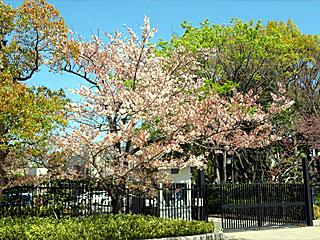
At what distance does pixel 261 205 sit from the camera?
13.6 meters

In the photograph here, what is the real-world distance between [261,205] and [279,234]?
1.75 meters

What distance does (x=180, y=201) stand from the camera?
37.3ft

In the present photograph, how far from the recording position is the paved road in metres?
11.3

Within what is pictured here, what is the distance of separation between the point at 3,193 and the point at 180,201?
5836 millimetres

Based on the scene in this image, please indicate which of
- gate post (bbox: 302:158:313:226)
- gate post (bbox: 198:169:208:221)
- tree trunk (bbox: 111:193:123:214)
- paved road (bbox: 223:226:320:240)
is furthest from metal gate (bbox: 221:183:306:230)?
tree trunk (bbox: 111:193:123:214)

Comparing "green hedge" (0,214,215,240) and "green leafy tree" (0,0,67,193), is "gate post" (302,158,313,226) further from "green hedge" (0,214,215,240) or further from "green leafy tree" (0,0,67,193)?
"green leafy tree" (0,0,67,193)

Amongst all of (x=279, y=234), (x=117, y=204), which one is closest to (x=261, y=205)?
(x=279, y=234)

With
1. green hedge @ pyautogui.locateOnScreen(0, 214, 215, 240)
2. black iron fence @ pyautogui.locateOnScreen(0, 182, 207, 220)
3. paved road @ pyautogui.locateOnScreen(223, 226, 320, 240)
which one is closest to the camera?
green hedge @ pyautogui.locateOnScreen(0, 214, 215, 240)

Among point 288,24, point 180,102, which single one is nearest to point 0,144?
point 180,102

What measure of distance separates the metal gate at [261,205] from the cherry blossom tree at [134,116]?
11.6 feet

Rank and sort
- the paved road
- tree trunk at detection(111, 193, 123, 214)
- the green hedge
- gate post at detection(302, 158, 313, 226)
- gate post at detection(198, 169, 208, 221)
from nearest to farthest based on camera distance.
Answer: the green hedge, tree trunk at detection(111, 193, 123, 214), the paved road, gate post at detection(198, 169, 208, 221), gate post at detection(302, 158, 313, 226)

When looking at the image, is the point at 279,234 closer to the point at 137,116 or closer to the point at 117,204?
the point at 117,204

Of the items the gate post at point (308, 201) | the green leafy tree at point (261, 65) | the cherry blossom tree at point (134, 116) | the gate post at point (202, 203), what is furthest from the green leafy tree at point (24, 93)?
the gate post at point (308, 201)

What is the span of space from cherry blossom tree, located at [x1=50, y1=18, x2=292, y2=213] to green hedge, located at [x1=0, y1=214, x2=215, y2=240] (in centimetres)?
90
